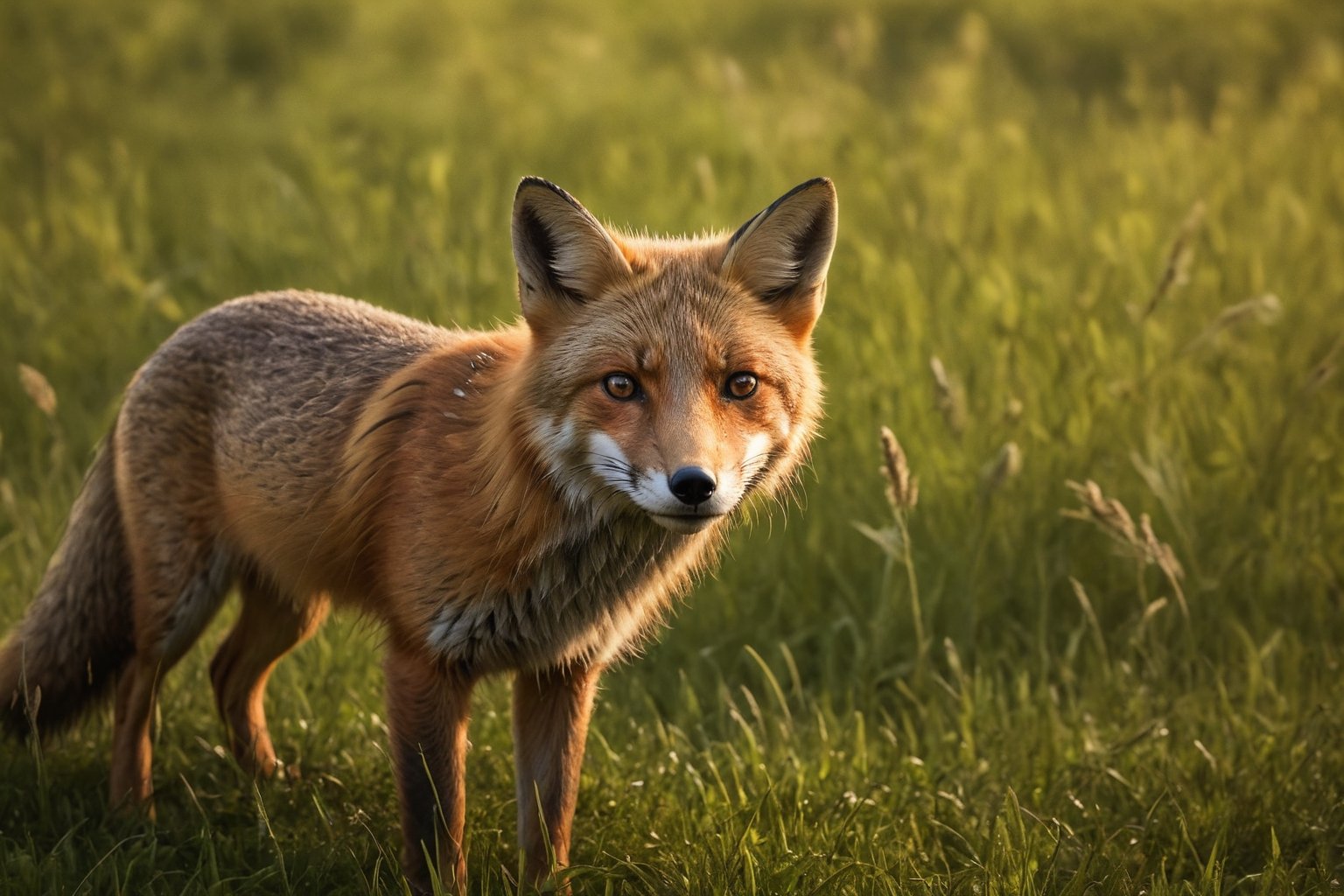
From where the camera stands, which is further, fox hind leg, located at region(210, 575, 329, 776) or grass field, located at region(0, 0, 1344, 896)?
fox hind leg, located at region(210, 575, 329, 776)

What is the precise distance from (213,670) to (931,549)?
2639 mm

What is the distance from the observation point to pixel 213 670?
4.47 metres

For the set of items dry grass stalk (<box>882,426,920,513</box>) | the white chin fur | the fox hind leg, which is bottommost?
the fox hind leg

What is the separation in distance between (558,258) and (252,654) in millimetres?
1870

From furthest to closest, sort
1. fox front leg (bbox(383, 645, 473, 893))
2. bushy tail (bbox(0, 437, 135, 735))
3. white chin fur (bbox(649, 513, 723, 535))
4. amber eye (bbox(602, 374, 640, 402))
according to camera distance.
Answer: bushy tail (bbox(0, 437, 135, 735)) → fox front leg (bbox(383, 645, 473, 893)) → amber eye (bbox(602, 374, 640, 402)) → white chin fur (bbox(649, 513, 723, 535))

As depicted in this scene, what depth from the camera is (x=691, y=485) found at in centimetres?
296

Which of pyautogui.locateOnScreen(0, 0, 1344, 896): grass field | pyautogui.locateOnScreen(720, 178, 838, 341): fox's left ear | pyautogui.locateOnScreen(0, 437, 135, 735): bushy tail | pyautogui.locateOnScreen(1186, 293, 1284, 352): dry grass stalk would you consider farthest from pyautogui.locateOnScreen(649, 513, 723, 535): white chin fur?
pyautogui.locateOnScreen(1186, 293, 1284, 352): dry grass stalk

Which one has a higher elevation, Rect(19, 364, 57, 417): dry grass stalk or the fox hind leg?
Rect(19, 364, 57, 417): dry grass stalk

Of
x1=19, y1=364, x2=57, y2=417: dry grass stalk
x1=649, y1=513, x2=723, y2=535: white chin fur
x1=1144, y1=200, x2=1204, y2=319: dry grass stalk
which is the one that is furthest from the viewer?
x1=1144, y1=200, x2=1204, y2=319: dry grass stalk

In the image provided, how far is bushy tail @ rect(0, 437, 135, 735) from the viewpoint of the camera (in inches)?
165

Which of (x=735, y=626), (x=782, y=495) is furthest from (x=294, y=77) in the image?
(x=782, y=495)

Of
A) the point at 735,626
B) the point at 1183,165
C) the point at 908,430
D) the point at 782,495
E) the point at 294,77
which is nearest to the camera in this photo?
the point at 782,495

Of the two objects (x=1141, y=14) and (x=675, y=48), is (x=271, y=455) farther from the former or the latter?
(x=1141, y=14)

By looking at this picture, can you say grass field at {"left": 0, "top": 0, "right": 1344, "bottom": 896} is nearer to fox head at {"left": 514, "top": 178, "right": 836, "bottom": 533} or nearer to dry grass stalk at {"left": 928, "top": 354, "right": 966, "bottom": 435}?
dry grass stalk at {"left": 928, "top": 354, "right": 966, "bottom": 435}
